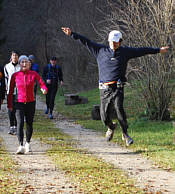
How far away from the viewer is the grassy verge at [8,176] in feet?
19.5

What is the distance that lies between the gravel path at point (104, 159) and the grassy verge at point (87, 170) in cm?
15

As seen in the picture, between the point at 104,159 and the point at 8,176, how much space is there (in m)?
2.04

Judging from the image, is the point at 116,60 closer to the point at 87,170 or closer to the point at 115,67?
the point at 115,67

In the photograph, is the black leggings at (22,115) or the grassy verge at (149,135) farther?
the black leggings at (22,115)

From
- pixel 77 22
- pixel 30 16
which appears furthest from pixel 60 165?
pixel 30 16

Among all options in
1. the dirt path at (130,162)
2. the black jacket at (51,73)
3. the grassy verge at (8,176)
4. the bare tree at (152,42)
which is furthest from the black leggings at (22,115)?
the black jacket at (51,73)

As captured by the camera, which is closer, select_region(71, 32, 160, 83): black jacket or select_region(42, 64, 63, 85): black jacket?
select_region(71, 32, 160, 83): black jacket

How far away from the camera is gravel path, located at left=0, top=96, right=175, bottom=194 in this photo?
6.05 metres

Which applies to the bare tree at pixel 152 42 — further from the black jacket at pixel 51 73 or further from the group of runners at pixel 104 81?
the group of runners at pixel 104 81

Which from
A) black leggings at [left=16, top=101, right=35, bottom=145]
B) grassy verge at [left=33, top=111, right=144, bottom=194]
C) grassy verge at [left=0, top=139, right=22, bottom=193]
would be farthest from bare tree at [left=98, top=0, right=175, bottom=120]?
grassy verge at [left=0, top=139, right=22, bottom=193]

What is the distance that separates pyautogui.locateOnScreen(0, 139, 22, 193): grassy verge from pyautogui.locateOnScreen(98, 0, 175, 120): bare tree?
6209 mm

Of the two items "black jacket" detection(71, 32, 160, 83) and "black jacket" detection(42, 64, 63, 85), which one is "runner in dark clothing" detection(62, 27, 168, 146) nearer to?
"black jacket" detection(71, 32, 160, 83)

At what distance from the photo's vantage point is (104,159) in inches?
324

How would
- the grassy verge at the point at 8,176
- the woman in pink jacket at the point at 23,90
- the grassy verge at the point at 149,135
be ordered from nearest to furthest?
the grassy verge at the point at 8,176, the grassy verge at the point at 149,135, the woman in pink jacket at the point at 23,90
